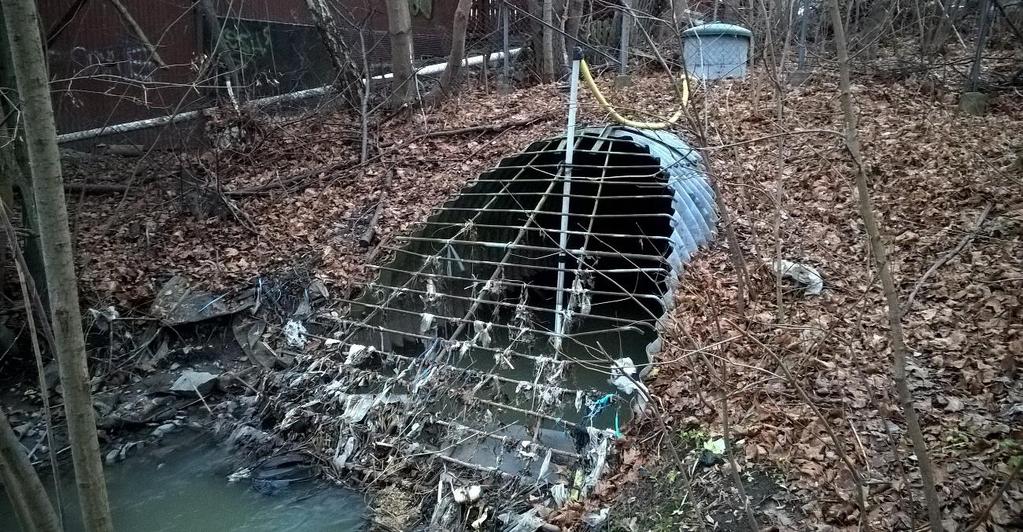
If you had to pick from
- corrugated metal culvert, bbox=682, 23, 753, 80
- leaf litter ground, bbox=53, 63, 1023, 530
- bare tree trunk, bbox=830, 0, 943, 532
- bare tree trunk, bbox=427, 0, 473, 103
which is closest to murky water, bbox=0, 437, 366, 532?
leaf litter ground, bbox=53, 63, 1023, 530

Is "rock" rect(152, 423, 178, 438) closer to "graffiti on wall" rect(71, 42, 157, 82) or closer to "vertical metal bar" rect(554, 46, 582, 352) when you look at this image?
"vertical metal bar" rect(554, 46, 582, 352)

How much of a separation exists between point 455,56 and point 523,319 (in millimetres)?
7330

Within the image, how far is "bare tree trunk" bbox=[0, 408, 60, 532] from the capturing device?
210 cm

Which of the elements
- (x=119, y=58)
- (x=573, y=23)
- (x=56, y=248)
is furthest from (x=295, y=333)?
(x=573, y=23)

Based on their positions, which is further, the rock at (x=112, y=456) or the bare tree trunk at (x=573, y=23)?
the bare tree trunk at (x=573, y=23)

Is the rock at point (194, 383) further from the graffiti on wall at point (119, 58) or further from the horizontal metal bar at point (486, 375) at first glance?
the graffiti on wall at point (119, 58)

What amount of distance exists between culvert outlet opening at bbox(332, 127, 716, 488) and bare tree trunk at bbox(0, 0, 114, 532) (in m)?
2.93

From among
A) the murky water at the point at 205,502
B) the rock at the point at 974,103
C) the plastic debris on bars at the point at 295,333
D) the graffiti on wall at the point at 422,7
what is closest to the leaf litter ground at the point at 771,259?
the rock at the point at 974,103

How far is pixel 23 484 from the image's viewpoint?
6.90 feet

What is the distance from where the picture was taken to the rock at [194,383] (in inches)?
288

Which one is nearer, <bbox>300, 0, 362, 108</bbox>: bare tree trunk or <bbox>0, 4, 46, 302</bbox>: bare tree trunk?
<bbox>0, 4, 46, 302</bbox>: bare tree trunk


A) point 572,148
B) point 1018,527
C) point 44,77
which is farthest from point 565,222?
point 44,77

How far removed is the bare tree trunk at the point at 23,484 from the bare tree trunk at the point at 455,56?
1067 cm

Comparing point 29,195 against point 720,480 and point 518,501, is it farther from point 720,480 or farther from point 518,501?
point 720,480
